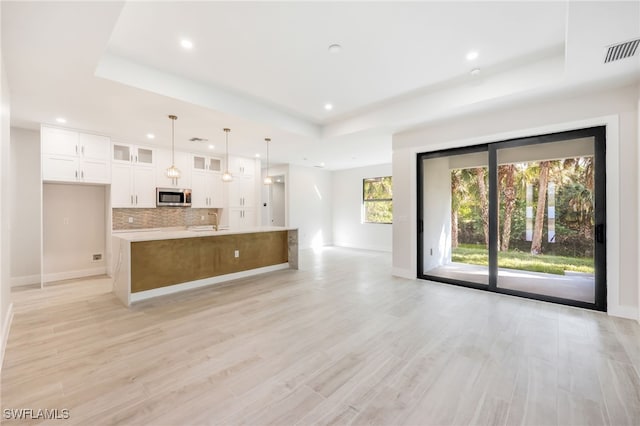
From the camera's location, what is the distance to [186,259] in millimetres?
4426

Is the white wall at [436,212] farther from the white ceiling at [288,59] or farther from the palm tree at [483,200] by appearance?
the white ceiling at [288,59]

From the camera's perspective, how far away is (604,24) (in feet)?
7.18

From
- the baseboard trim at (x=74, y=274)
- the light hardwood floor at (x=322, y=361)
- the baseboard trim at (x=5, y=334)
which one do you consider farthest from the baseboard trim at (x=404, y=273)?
the baseboard trim at (x=74, y=274)

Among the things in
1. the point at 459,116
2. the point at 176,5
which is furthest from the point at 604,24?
the point at 176,5

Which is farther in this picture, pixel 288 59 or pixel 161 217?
pixel 161 217

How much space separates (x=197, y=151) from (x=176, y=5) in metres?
4.58

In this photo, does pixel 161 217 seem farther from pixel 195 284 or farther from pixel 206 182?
pixel 195 284

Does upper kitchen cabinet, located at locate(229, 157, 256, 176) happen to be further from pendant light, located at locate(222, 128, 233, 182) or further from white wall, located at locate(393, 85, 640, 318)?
white wall, located at locate(393, 85, 640, 318)

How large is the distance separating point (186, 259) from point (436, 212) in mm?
4774

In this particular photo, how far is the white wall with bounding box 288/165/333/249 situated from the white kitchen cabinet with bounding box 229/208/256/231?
1.55 m

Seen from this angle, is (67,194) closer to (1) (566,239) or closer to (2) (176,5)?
(2) (176,5)

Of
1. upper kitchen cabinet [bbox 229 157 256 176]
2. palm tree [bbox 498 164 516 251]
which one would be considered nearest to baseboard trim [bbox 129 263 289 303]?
upper kitchen cabinet [bbox 229 157 256 176]

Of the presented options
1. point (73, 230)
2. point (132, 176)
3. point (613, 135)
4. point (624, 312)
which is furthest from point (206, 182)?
point (624, 312)

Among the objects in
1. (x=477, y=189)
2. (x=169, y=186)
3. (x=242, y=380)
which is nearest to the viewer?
(x=242, y=380)
